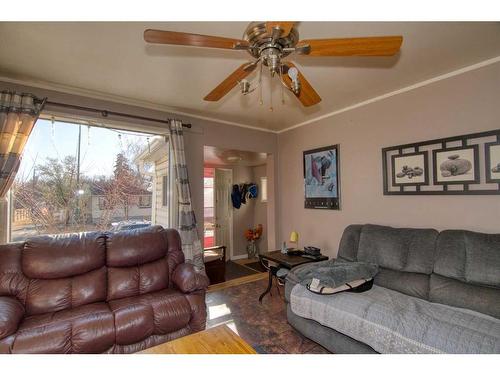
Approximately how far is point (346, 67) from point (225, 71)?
1.10 m

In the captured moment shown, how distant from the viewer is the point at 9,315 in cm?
158

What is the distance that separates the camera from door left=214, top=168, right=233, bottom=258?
17.7ft

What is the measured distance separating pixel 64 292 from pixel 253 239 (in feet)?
12.6

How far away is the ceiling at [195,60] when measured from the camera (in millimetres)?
1654

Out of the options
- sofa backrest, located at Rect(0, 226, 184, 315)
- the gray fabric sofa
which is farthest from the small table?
sofa backrest, located at Rect(0, 226, 184, 315)

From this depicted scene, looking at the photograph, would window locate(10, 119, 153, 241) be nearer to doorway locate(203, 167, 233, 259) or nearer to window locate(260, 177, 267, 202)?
doorway locate(203, 167, 233, 259)

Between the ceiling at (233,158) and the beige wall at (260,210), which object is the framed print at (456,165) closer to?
the ceiling at (233,158)

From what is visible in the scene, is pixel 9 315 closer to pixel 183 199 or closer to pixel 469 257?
pixel 183 199

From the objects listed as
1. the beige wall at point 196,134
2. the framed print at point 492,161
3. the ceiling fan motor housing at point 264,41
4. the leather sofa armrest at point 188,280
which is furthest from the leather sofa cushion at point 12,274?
the framed print at point 492,161

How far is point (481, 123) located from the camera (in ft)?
6.82

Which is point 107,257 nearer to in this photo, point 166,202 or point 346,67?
point 166,202

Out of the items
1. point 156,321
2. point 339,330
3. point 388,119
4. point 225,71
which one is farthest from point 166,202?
point 388,119

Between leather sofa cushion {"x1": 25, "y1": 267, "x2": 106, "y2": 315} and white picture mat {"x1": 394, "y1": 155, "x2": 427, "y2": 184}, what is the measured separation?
10.2 feet
